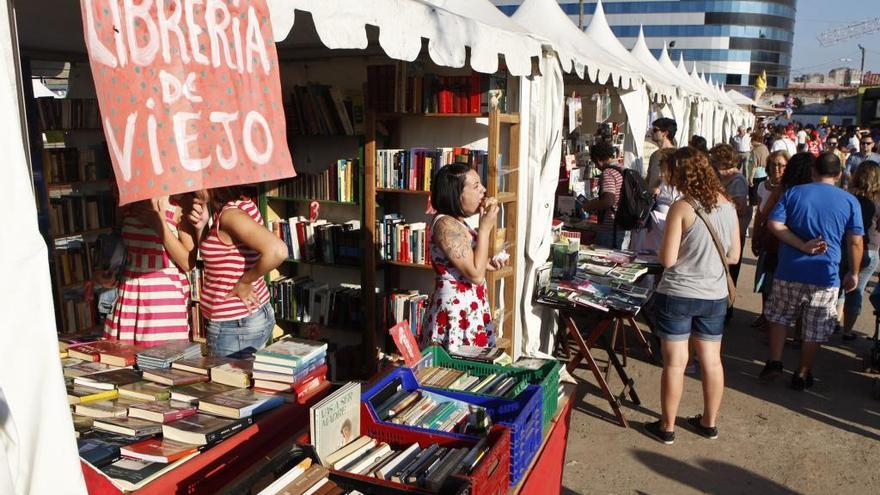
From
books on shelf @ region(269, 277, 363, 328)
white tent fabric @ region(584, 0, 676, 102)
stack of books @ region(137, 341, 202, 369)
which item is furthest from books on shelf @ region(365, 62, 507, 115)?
white tent fabric @ region(584, 0, 676, 102)

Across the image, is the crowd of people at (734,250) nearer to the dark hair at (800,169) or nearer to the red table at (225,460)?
the dark hair at (800,169)

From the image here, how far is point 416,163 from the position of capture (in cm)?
480

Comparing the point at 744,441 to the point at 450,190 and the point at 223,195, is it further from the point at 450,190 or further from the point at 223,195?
the point at 223,195

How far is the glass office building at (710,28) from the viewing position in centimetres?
7619

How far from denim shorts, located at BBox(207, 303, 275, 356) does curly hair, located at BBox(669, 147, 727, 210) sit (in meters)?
2.54

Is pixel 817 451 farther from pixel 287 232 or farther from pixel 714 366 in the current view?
pixel 287 232

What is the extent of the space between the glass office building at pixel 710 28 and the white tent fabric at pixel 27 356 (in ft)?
259

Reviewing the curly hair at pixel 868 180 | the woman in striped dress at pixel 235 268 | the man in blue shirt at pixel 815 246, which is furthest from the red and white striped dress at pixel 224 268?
the curly hair at pixel 868 180

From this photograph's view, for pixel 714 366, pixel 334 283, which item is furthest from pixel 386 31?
pixel 334 283

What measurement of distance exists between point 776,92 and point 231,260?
83.3m


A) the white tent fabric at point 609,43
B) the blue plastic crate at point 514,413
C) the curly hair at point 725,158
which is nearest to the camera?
the blue plastic crate at point 514,413

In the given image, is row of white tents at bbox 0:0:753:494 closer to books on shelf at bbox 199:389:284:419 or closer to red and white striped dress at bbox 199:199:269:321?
books on shelf at bbox 199:389:284:419

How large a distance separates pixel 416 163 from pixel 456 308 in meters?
1.70

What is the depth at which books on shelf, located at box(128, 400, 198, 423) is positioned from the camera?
211 centimetres
